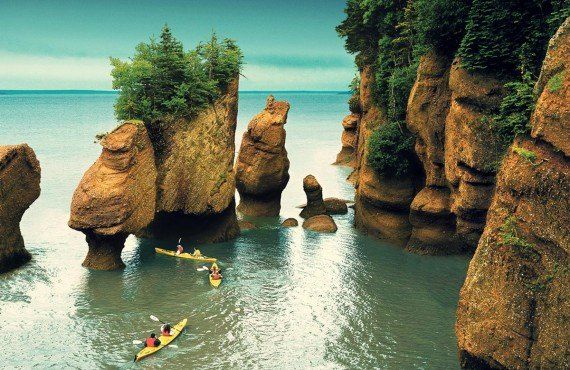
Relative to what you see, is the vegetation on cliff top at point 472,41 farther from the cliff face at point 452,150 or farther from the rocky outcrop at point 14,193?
the rocky outcrop at point 14,193

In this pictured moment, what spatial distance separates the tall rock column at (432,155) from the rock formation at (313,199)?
15130 mm

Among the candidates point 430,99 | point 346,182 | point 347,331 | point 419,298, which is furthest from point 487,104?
point 346,182

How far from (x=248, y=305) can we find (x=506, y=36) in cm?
2077

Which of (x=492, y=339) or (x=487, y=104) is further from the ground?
(x=487, y=104)

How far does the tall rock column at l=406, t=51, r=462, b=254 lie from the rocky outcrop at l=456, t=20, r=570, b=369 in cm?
1782

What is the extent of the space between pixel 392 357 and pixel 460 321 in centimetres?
800

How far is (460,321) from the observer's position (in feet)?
61.9

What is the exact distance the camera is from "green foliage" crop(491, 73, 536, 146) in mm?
19047

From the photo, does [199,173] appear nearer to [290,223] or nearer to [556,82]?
[290,223]

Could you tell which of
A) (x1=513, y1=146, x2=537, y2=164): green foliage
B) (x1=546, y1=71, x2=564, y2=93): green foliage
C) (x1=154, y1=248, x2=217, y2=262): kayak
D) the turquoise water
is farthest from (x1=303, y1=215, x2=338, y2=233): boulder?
(x1=546, y1=71, x2=564, y2=93): green foliage

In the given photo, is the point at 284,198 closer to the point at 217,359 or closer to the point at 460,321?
the point at 217,359

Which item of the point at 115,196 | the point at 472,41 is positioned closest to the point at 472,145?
the point at 472,41

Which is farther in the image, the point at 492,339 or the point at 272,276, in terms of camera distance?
the point at 272,276

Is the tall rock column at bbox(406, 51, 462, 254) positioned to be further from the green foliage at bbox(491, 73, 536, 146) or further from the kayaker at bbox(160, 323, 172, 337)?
the kayaker at bbox(160, 323, 172, 337)
